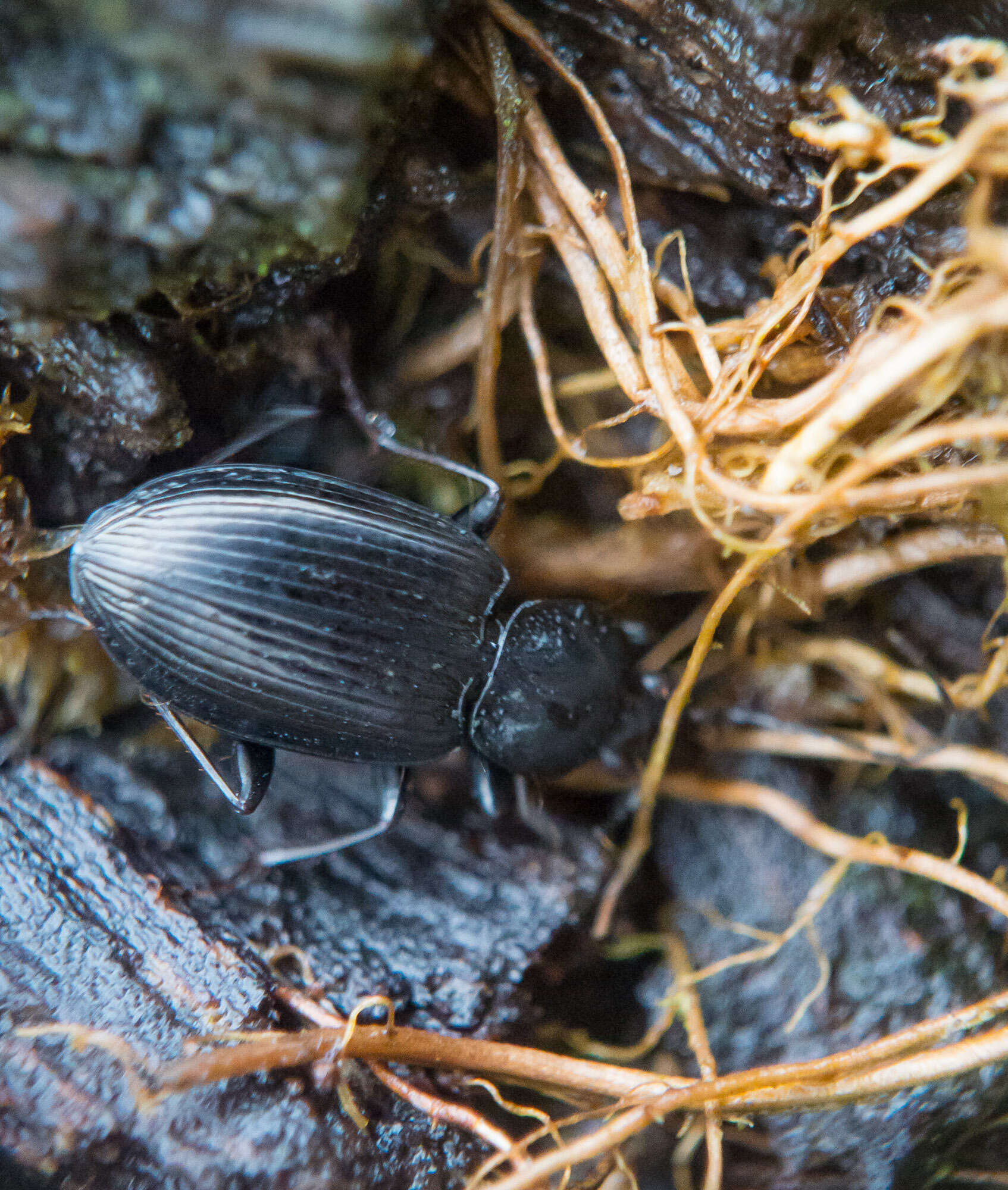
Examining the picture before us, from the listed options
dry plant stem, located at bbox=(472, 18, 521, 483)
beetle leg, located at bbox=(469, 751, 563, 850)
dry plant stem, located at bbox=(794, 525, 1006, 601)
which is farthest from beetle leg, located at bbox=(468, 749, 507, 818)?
dry plant stem, located at bbox=(794, 525, 1006, 601)

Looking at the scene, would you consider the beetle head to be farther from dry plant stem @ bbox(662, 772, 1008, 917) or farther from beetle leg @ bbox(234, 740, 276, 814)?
beetle leg @ bbox(234, 740, 276, 814)

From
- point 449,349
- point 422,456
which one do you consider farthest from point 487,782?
point 449,349

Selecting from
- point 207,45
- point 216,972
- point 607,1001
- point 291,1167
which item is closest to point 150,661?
point 216,972

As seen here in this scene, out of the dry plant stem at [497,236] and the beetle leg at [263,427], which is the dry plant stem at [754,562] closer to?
the dry plant stem at [497,236]

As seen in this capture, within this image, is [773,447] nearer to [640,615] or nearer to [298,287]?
[640,615]

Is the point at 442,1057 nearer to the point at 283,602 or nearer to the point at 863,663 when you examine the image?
the point at 283,602
